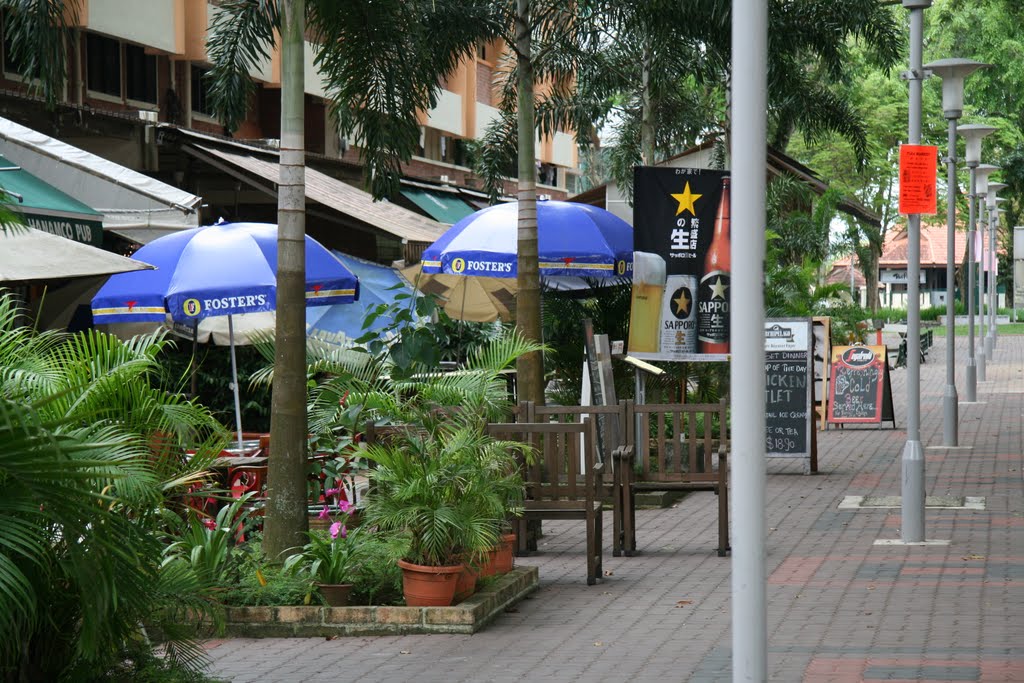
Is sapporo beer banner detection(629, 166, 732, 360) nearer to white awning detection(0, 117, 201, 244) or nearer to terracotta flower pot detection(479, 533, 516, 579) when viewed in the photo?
white awning detection(0, 117, 201, 244)

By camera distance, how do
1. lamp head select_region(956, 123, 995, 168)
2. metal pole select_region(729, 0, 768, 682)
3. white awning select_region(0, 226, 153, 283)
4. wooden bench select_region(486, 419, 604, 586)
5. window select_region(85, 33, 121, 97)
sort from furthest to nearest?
lamp head select_region(956, 123, 995, 168) → window select_region(85, 33, 121, 97) → white awning select_region(0, 226, 153, 283) → wooden bench select_region(486, 419, 604, 586) → metal pole select_region(729, 0, 768, 682)

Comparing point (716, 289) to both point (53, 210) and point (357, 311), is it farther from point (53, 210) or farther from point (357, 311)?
point (53, 210)

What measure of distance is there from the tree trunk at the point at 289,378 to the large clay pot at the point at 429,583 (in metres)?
0.94

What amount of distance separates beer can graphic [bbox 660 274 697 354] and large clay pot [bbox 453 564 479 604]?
6.26 metres

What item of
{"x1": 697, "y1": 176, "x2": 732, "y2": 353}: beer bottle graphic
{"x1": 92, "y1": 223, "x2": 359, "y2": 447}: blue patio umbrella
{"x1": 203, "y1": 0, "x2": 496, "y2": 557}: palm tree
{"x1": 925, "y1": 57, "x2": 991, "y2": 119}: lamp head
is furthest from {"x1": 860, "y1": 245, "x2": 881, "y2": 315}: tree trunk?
{"x1": 92, "y1": 223, "x2": 359, "y2": 447}: blue patio umbrella

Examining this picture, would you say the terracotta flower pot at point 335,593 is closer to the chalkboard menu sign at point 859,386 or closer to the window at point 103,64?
the chalkboard menu sign at point 859,386

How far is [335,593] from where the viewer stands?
805 centimetres

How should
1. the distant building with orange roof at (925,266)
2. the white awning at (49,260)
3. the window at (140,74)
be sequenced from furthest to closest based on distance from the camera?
the distant building with orange roof at (925,266)
the window at (140,74)
the white awning at (49,260)

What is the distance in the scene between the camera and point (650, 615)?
854 cm

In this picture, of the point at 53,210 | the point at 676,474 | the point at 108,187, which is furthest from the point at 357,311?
the point at 676,474

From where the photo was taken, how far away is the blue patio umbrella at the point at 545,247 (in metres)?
15.2

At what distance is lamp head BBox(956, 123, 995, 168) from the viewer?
22081 millimetres

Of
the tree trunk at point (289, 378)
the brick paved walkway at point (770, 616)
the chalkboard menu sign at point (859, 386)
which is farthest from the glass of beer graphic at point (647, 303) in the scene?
the chalkboard menu sign at point (859, 386)

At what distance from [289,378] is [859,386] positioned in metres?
14.1
